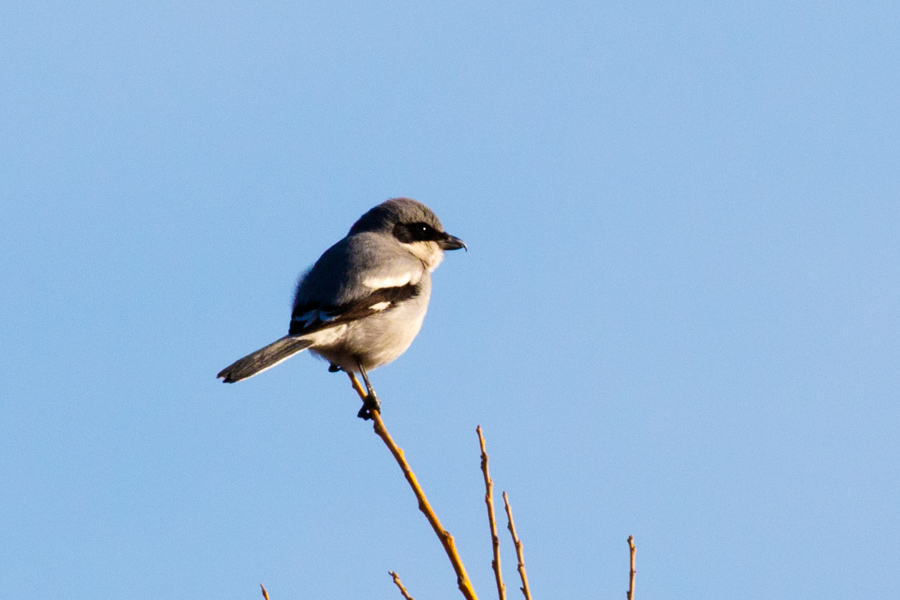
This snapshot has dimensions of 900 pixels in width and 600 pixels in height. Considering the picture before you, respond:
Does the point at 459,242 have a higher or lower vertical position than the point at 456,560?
higher

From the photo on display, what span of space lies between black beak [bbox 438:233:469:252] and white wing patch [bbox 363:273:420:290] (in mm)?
762

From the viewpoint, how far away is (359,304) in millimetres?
5098

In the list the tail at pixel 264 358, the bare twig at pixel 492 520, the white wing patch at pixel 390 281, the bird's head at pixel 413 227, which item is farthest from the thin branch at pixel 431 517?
the bird's head at pixel 413 227

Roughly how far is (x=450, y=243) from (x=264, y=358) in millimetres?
2318

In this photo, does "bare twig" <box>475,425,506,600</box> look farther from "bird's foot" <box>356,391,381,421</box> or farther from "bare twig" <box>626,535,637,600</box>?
"bird's foot" <box>356,391,381,421</box>

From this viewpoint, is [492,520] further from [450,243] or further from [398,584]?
[450,243]

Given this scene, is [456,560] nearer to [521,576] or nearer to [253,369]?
[521,576]

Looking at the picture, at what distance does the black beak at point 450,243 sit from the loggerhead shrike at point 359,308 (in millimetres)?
367

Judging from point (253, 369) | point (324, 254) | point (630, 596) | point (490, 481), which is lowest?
point (630, 596)

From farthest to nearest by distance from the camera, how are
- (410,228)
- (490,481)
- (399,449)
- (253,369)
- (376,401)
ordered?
1. (410,228)
2. (376,401)
3. (253,369)
4. (399,449)
5. (490,481)

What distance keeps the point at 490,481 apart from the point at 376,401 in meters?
2.16

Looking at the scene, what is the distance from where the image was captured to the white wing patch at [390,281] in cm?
523

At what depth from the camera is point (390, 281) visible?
17.7 ft

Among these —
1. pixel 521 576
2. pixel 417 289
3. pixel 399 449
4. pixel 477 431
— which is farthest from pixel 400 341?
pixel 521 576
